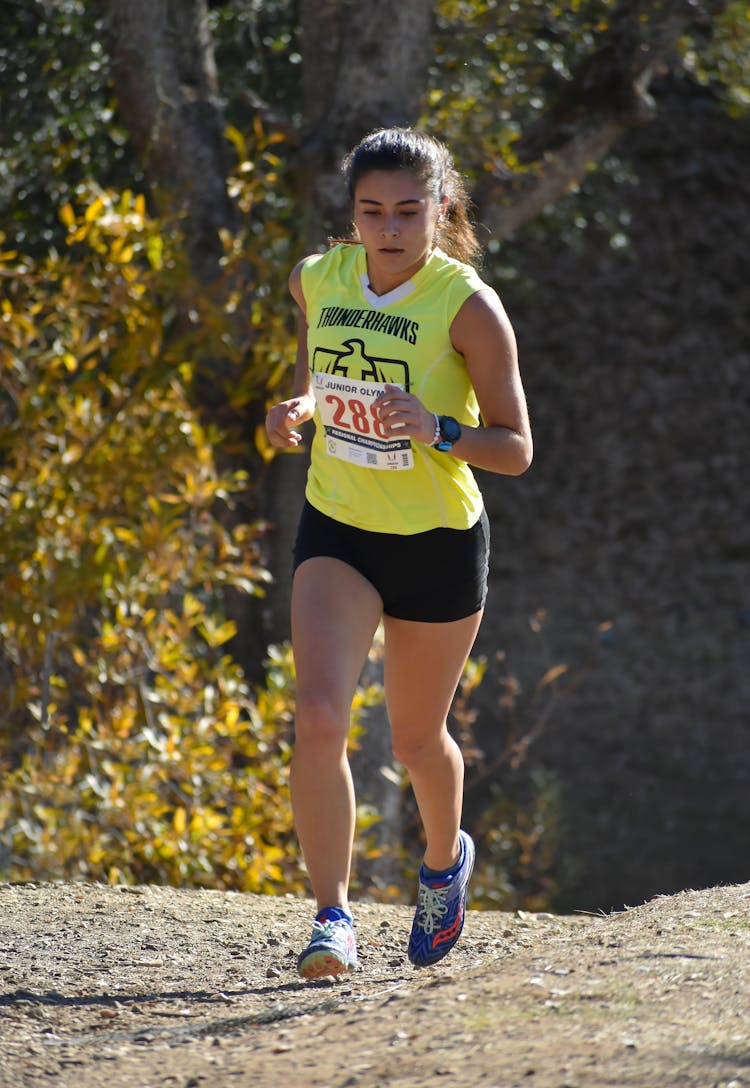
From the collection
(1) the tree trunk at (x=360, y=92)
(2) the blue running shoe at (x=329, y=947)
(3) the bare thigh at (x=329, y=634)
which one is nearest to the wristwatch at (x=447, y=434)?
(3) the bare thigh at (x=329, y=634)

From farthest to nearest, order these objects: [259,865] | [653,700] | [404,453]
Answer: [653,700]
[259,865]
[404,453]

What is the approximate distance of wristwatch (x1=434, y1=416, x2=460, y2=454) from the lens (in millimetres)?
3142

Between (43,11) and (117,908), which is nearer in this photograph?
(117,908)

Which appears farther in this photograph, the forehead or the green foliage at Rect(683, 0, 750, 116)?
the green foliage at Rect(683, 0, 750, 116)

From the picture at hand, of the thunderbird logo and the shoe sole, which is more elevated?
the thunderbird logo

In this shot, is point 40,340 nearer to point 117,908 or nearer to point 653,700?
point 117,908

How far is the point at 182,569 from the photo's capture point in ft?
18.2

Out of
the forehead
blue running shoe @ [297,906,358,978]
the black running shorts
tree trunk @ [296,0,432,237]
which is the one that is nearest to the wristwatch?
the black running shorts

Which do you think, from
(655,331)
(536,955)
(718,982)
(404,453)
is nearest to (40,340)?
(404,453)

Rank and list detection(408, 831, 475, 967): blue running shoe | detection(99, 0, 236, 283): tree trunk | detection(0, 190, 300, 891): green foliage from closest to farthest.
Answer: detection(408, 831, 475, 967): blue running shoe → detection(0, 190, 300, 891): green foliage → detection(99, 0, 236, 283): tree trunk

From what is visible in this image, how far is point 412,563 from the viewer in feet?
11.0

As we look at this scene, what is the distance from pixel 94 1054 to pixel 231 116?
17.2ft

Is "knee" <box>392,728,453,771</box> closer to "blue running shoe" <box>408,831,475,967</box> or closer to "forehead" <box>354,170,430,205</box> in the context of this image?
"blue running shoe" <box>408,831,475,967</box>

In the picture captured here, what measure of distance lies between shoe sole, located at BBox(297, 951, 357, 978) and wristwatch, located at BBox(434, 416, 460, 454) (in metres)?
1.14
